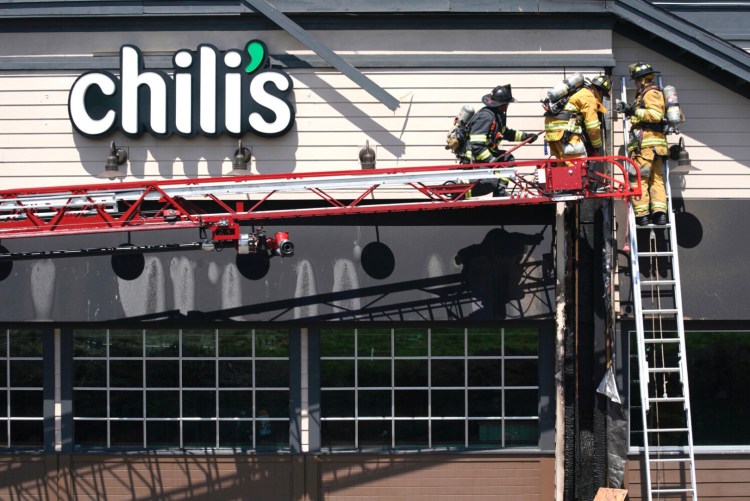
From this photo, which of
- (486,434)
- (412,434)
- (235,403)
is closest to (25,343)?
(235,403)

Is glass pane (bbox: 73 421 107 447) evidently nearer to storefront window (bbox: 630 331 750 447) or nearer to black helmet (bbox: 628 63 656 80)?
storefront window (bbox: 630 331 750 447)

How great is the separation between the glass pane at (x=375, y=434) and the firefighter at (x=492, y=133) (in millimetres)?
3316

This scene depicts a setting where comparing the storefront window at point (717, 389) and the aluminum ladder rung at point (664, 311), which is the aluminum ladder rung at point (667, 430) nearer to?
the storefront window at point (717, 389)

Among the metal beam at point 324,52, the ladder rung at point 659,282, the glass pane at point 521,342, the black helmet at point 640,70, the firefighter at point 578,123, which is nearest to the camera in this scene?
the firefighter at point 578,123

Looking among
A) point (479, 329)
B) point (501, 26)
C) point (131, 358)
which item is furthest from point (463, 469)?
point (501, 26)

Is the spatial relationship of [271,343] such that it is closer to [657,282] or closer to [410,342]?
[410,342]

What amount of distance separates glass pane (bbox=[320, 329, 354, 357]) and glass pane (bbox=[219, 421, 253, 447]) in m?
1.35

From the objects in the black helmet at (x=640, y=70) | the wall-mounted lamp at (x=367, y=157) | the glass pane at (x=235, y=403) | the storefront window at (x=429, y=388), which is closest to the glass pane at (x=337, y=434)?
the storefront window at (x=429, y=388)

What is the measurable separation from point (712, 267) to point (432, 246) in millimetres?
3400

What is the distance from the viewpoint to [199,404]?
12727 millimetres

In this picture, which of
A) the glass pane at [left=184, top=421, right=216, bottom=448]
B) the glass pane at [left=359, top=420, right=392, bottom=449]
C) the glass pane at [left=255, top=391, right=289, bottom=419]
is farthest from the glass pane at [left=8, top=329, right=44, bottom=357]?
the glass pane at [left=359, top=420, right=392, bottom=449]

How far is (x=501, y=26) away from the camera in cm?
1220

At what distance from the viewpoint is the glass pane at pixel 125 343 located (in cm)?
1276

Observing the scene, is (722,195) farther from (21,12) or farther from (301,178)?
(21,12)
